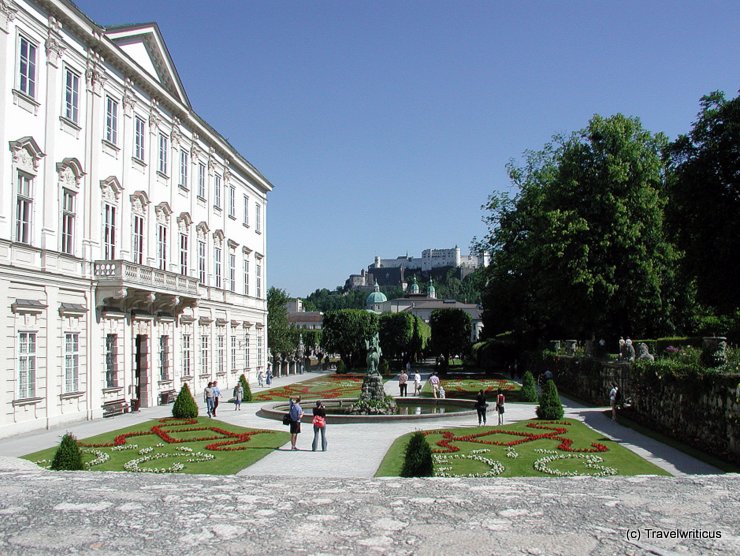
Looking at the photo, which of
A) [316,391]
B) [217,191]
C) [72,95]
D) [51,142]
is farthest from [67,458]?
[217,191]

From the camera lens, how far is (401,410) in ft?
114

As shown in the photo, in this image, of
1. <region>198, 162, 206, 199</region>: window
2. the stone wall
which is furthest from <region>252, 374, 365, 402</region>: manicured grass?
the stone wall

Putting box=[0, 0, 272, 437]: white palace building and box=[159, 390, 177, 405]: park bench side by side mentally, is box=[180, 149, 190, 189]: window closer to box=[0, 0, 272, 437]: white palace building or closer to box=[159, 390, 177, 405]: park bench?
box=[0, 0, 272, 437]: white palace building

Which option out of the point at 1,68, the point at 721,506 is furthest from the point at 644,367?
the point at 1,68

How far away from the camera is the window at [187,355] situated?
40312 millimetres

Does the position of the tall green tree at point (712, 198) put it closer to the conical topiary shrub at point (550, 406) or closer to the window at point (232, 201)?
the conical topiary shrub at point (550, 406)

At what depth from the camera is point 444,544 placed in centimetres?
729

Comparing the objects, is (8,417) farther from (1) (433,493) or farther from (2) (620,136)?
(2) (620,136)

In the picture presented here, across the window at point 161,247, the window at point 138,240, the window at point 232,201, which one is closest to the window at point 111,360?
the window at point 138,240

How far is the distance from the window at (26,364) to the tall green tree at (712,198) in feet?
93.9

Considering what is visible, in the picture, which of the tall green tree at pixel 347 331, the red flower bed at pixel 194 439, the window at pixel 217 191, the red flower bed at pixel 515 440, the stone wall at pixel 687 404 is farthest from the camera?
the tall green tree at pixel 347 331

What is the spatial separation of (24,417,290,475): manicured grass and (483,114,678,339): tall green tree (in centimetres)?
2560

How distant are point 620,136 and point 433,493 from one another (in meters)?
42.3

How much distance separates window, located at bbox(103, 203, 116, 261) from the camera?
102 ft
